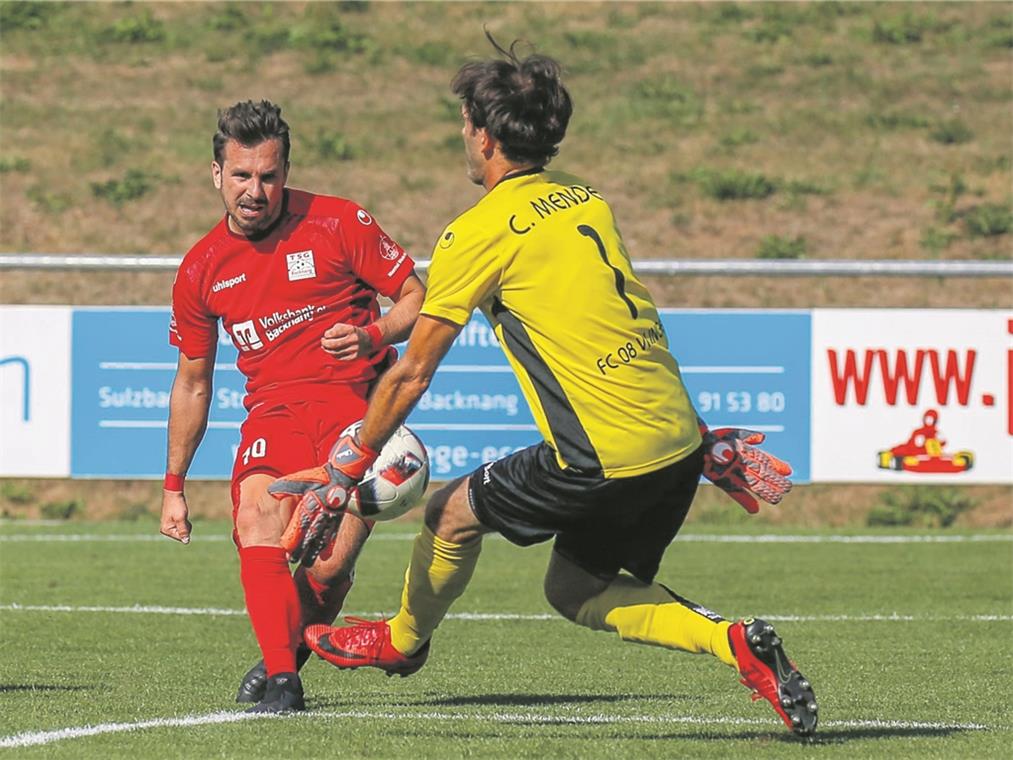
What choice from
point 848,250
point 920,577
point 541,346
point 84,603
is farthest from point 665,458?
point 848,250

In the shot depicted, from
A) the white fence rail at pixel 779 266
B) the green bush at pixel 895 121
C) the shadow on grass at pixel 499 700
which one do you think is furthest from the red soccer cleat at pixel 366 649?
the green bush at pixel 895 121

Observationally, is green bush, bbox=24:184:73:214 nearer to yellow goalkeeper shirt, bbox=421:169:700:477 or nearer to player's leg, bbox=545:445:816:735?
player's leg, bbox=545:445:816:735

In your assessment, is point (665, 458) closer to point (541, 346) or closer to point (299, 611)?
point (541, 346)

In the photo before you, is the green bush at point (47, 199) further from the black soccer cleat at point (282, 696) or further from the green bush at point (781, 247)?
the black soccer cleat at point (282, 696)

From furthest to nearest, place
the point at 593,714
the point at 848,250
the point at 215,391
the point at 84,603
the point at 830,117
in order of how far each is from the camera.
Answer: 1. the point at 830,117
2. the point at 848,250
3. the point at 215,391
4. the point at 84,603
5. the point at 593,714

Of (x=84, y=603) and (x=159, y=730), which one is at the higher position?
(x=159, y=730)

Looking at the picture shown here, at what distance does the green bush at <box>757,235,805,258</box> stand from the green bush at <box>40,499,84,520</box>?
7.72m

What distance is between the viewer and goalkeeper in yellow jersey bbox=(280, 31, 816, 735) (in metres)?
5.39

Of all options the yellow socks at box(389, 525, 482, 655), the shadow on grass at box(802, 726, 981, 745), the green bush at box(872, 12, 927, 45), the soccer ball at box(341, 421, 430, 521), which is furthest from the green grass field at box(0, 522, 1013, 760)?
the green bush at box(872, 12, 927, 45)

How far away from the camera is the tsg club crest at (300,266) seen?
6797 mm

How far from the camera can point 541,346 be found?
545 cm

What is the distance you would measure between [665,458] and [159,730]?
169 cm

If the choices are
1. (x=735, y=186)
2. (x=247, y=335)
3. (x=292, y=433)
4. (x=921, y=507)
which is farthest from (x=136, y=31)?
(x=292, y=433)

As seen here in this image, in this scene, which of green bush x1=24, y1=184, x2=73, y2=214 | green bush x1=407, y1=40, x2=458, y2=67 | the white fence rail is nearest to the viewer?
the white fence rail
